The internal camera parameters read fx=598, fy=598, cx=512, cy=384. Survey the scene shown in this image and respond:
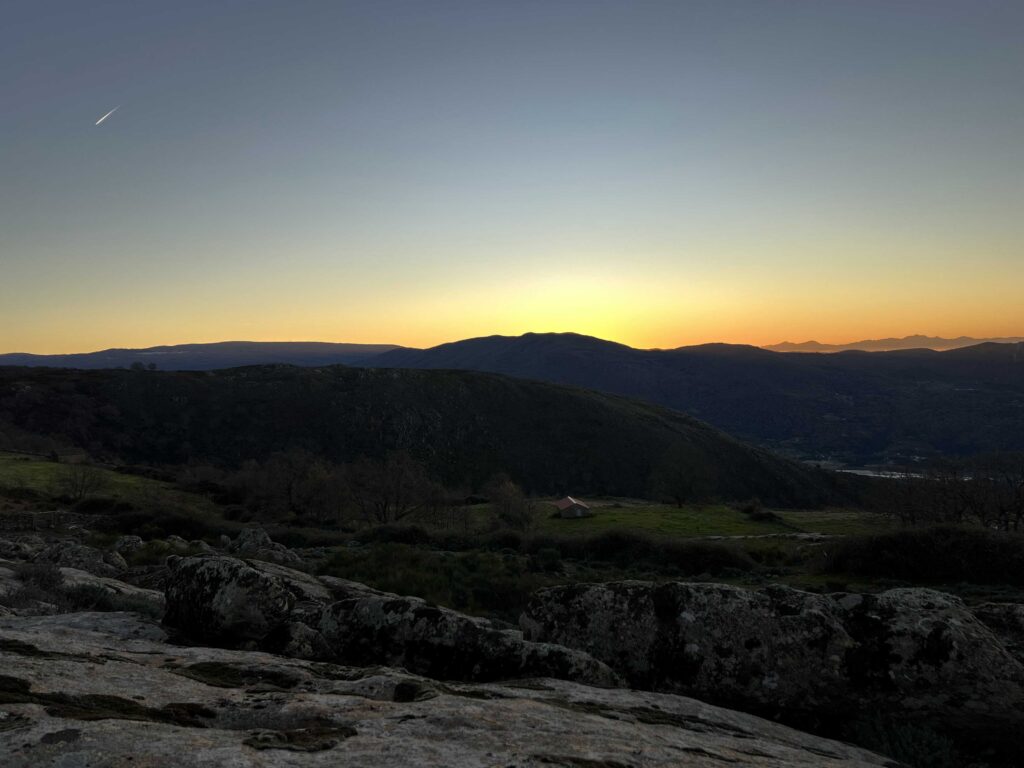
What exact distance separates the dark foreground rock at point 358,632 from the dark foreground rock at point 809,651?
4.03 feet

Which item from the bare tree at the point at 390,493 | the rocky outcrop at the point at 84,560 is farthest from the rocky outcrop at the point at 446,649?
the bare tree at the point at 390,493

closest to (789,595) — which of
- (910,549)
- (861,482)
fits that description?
(910,549)

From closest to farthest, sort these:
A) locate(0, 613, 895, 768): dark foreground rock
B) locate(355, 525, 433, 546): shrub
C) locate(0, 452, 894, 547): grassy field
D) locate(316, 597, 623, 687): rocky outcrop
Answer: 1. locate(0, 613, 895, 768): dark foreground rock
2. locate(316, 597, 623, 687): rocky outcrop
3. locate(355, 525, 433, 546): shrub
4. locate(0, 452, 894, 547): grassy field

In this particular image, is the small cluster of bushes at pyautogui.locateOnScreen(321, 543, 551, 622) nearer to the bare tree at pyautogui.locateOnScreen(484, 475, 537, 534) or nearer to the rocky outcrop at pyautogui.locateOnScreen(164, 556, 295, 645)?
the rocky outcrop at pyautogui.locateOnScreen(164, 556, 295, 645)

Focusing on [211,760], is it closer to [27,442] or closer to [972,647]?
[972,647]

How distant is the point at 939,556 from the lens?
100 feet

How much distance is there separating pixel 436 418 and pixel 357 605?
16897 cm

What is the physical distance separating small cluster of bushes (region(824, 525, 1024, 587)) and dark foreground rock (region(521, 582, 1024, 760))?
964 inches

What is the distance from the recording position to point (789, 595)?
10266 millimetres

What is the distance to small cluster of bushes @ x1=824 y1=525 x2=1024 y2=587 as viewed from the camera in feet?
95.6

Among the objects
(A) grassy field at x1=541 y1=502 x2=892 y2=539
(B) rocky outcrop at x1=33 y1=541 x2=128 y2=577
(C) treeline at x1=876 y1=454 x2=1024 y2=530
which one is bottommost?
(A) grassy field at x1=541 y1=502 x2=892 y2=539

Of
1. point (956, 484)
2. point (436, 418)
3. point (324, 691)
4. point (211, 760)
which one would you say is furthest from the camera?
point (436, 418)

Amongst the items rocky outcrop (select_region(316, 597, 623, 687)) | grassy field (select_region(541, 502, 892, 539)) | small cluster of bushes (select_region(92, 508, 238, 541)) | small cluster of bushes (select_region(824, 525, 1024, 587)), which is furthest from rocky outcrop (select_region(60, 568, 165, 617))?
grassy field (select_region(541, 502, 892, 539))

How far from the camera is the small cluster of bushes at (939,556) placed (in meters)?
29.1
